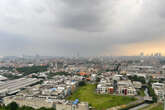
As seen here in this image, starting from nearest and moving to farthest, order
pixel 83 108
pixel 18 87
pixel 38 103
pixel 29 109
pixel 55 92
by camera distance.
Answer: pixel 29 109 → pixel 83 108 → pixel 38 103 → pixel 55 92 → pixel 18 87

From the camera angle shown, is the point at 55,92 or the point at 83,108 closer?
the point at 83,108

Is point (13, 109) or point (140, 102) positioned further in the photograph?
point (140, 102)

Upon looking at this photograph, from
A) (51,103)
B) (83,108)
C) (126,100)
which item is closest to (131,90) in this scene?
(126,100)

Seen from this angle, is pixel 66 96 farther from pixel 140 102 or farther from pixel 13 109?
pixel 140 102

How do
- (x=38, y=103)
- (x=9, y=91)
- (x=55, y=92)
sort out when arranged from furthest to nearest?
(x=9, y=91), (x=55, y=92), (x=38, y=103)

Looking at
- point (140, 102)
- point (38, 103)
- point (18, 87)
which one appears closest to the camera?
point (38, 103)

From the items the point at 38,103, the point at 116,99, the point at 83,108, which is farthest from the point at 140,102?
the point at 38,103

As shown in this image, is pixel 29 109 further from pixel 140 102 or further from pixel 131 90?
pixel 131 90

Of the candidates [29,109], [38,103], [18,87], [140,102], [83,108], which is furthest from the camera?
[18,87]
